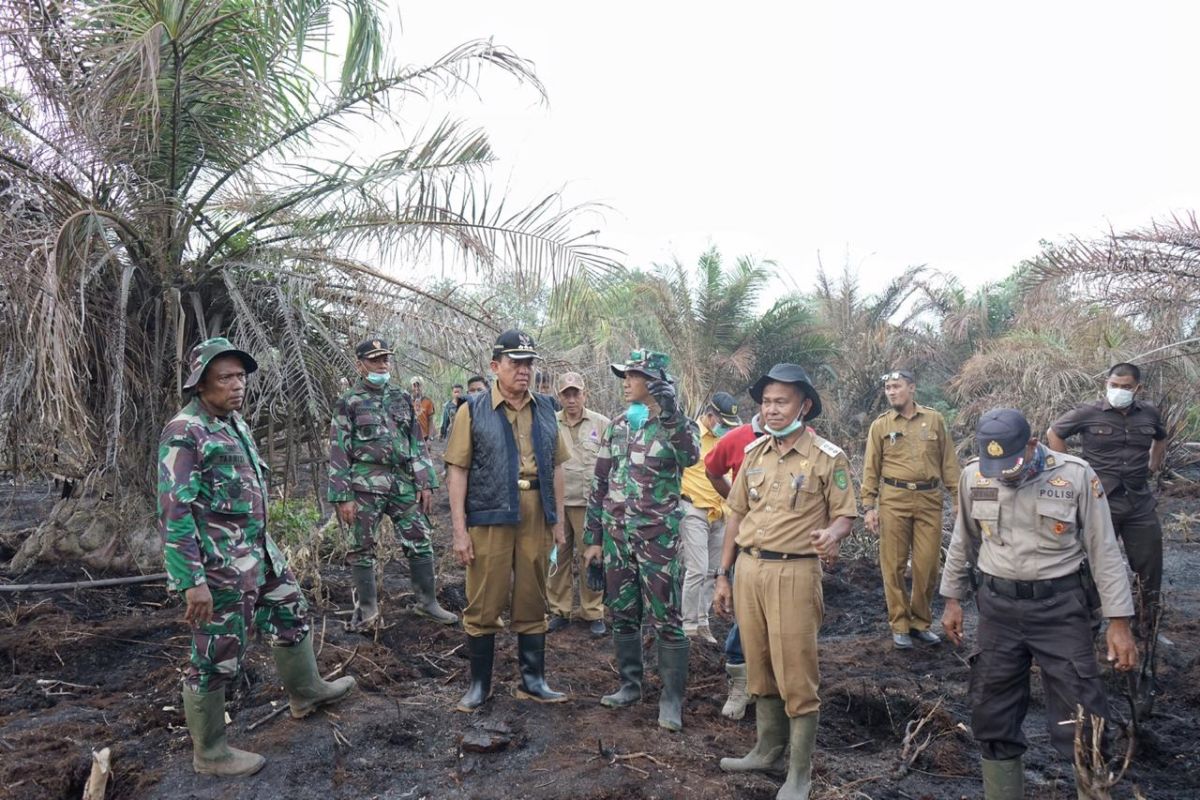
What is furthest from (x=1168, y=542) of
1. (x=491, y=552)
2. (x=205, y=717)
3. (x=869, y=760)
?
(x=205, y=717)

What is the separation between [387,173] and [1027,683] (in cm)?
517

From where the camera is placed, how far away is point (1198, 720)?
15.8 ft

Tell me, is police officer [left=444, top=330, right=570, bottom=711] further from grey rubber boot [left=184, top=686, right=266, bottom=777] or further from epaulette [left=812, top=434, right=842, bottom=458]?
epaulette [left=812, top=434, right=842, bottom=458]

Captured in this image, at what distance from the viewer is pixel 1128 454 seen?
5.48 meters

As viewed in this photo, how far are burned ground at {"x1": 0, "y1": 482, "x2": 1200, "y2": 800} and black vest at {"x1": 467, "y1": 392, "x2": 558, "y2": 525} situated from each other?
1051 millimetres

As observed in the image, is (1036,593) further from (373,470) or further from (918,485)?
(373,470)

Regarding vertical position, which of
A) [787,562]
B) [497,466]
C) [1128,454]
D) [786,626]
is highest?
[497,466]

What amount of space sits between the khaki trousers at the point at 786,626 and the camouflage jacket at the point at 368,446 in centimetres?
303

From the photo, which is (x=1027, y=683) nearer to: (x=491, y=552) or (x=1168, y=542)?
(x=491, y=552)

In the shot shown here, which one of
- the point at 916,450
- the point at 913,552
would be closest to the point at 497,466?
the point at 916,450

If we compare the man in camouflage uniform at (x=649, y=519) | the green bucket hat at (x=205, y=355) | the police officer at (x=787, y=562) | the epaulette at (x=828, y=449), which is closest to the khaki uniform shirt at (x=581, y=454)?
the man in camouflage uniform at (x=649, y=519)

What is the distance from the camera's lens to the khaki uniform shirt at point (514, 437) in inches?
175

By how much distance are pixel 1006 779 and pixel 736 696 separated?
1557 mm

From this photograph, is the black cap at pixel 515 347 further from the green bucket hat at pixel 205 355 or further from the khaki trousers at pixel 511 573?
Result: the green bucket hat at pixel 205 355
